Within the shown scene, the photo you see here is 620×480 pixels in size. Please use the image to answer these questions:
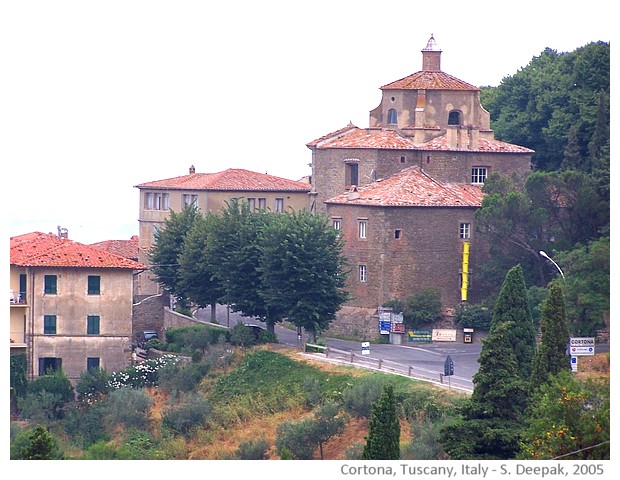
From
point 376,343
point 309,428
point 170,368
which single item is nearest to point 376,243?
point 376,343

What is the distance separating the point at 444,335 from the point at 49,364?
1419cm

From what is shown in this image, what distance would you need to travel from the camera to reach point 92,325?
69125mm

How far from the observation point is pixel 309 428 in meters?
56.7

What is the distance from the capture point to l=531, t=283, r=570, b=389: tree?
49.8 meters

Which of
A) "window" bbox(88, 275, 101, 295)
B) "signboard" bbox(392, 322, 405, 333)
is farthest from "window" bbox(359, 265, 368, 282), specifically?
"window" bbox(88, 275, 101, 295)

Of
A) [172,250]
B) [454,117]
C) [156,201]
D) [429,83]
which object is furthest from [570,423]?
[156,201]

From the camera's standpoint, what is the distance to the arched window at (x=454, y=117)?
253ft

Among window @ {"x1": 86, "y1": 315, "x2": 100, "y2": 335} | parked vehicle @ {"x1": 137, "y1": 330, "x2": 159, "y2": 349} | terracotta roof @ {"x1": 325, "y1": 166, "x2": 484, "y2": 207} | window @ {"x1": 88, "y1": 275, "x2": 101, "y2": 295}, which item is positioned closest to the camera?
window @ {"x1": 86, "y1": 315, "x2": 100, "y2": 335}

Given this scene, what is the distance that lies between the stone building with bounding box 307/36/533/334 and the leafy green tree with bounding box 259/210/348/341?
3367 millimetres

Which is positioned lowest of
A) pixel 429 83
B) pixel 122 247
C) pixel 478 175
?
pixel 122 247

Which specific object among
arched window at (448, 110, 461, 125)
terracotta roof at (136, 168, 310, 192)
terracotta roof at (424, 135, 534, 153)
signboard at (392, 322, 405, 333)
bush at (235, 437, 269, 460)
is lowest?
bush at (235, 437, 269, 460)

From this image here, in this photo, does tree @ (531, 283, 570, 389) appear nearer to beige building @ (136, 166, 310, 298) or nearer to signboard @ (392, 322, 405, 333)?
signboard @ (392, 322, 405, 333)

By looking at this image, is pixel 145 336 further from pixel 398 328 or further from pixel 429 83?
pixel 429 83

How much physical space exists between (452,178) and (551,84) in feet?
24.4
